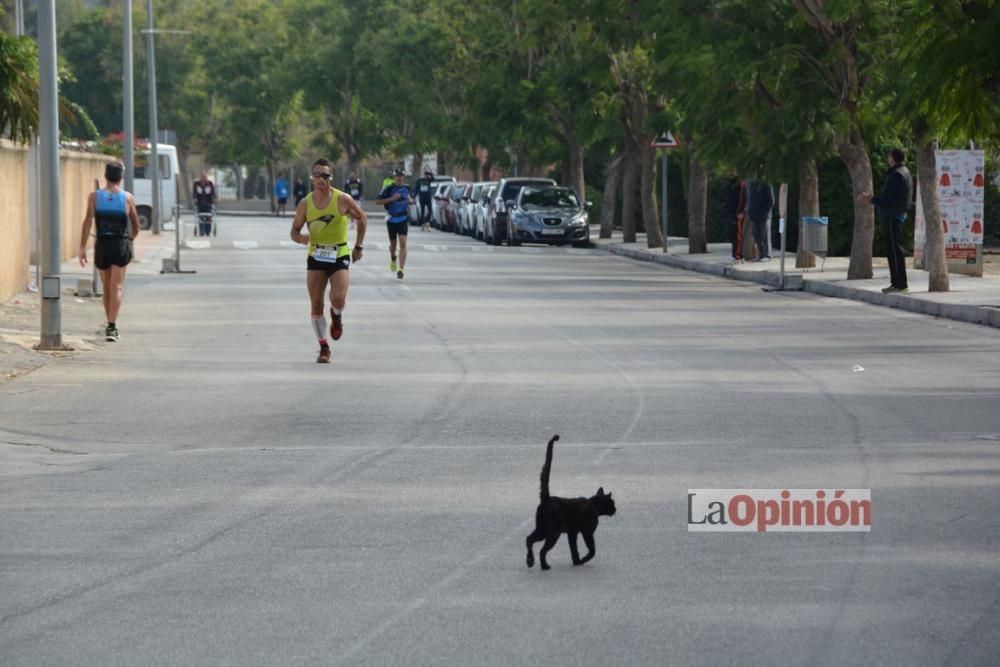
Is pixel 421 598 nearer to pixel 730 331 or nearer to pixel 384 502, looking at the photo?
pixel 384 502

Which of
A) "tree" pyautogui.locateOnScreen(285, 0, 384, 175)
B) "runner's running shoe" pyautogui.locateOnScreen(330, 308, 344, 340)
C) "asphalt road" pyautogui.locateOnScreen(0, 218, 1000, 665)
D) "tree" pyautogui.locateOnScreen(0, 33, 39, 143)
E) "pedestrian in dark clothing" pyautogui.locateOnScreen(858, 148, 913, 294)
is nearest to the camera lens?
"asphalt road" pyautogui.locateOnScreen(0, 218, 1000, 665)

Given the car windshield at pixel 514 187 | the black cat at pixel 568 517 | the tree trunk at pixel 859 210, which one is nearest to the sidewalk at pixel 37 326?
the black cat at pixel 568 517

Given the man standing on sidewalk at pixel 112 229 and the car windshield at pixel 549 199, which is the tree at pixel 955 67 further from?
the car windshield at pixel 549 199

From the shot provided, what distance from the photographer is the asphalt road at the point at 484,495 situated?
728 centimetres

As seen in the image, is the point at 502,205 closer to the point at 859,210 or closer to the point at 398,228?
the point at 398,228

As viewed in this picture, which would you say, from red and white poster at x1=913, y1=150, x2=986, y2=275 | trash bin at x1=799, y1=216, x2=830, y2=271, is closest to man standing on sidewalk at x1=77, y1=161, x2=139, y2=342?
red and white poster at x1=913, y1=150, x2=986, y2=275

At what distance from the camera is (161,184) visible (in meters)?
62.9

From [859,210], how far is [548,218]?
68.7 feet

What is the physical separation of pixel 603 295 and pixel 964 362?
1205 centimetres

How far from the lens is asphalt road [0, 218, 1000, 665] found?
728 centimetres

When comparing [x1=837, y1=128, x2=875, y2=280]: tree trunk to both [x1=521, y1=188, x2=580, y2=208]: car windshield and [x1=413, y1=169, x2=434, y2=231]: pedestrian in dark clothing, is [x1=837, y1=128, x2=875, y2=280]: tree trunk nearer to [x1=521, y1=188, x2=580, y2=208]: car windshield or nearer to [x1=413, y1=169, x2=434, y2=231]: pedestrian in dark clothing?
[x1=521, y1=188, x2=580, y2=208]: car windshield

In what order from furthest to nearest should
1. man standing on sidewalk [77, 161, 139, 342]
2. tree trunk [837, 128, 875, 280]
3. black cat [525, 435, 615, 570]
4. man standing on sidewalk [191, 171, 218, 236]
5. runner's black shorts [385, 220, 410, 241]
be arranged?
man standing on sidewalk [191, 171, 218, 236], runner's black shorts [385, 220, 410, 241], tree trunk [837, 128, 875, 280], man standing on sidewalk [77, 161, 139, 342], black cat [525, 435, 615, 570]

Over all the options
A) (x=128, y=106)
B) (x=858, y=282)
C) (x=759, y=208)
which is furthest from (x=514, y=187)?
(x=858, y=282)

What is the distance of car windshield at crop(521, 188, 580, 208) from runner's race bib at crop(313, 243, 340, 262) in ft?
112
